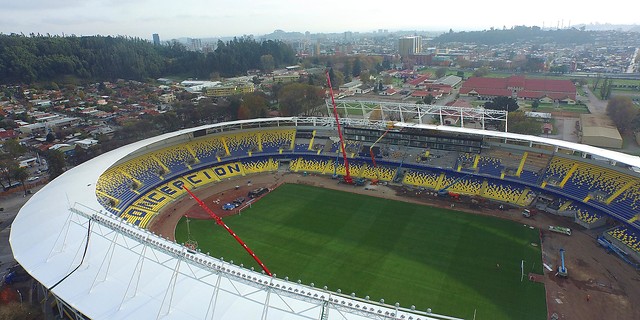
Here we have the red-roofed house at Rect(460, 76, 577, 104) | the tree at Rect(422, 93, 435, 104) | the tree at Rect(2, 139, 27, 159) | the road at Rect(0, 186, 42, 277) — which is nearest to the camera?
the road at Rect(0, 186, 42, 277)

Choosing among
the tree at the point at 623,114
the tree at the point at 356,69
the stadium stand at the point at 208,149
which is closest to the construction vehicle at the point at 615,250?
the stadium stand at the point at 208,149

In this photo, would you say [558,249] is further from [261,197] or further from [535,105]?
[535,105]

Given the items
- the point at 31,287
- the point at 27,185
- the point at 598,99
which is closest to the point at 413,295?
the point at 31,287

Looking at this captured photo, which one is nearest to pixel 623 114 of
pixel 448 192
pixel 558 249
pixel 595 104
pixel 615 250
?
pixel 595 104

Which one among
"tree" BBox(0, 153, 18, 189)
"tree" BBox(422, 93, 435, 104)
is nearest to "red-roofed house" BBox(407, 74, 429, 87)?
"tree" BBox(422, 93, 435, 104)

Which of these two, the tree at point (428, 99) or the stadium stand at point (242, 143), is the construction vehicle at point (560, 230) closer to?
the stadium stand at point (242, 143)

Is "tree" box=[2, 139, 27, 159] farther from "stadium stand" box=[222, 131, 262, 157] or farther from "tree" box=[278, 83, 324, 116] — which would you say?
"tree" box=[278, 83, 324, 116]

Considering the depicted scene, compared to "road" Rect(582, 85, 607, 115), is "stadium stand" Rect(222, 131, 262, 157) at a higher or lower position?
higher
